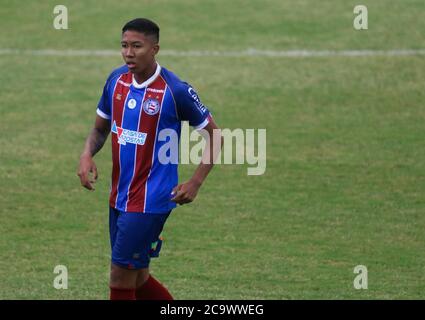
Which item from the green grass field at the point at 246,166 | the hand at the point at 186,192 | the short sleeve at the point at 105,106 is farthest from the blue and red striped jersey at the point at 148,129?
the green grass field at the point at 246,166

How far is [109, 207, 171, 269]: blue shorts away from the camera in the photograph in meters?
9.32

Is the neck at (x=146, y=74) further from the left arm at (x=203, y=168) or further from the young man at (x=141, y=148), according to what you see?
the left arm at (x=203, y=168)

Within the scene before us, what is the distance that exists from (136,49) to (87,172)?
3.55 feet

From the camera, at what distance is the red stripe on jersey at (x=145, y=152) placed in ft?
30.8

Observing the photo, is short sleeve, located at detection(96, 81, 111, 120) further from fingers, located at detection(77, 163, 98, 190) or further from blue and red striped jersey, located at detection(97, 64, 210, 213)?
fingers, located at detection(77, 163, 98, 190)

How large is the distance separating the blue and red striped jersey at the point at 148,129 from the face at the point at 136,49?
20 centimetres

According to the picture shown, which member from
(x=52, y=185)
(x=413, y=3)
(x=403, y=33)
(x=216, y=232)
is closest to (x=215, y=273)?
(x=216, y=232)

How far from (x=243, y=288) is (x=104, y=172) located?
195 inches

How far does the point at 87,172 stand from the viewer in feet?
31.0

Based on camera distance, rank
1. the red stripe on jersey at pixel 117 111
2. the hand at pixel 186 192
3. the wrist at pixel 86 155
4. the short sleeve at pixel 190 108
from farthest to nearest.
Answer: the wrist at pixel 86 155
the red stripe on jersey at pixel 117 111
the short sleeve at pixel 190 108
the hand at pixel 186 192

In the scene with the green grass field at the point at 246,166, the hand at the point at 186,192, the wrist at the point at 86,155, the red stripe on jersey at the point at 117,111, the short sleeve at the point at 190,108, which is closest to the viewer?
the hand at the point at 186,192

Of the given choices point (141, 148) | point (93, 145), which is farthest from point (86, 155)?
point (141, 148)

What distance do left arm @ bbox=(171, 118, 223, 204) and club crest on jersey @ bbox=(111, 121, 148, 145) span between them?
48cm

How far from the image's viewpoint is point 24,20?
23594mm
